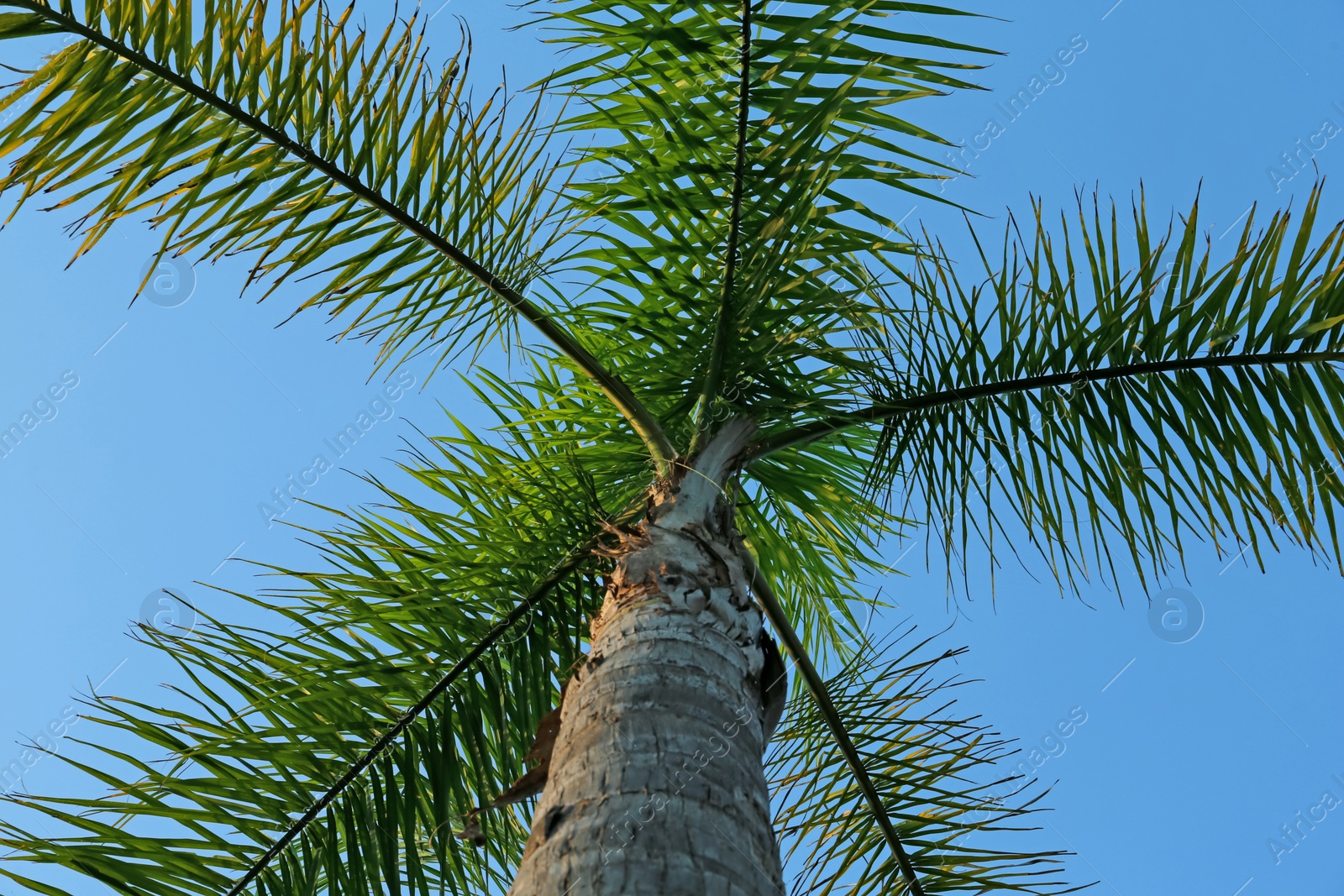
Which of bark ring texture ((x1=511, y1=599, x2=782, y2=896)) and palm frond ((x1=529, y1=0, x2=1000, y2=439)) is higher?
palm frond ((x1=529, y1=0, x2=1000, y2=439))

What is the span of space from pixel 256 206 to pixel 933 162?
6.39ft

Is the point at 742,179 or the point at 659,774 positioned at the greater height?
the point at 742,179

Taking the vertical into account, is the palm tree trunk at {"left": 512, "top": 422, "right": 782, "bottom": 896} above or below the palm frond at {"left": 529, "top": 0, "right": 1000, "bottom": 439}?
below

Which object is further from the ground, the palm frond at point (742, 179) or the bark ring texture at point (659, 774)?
the palm frond at point (742, 179)

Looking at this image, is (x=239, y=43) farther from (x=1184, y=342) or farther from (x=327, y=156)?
(x=1184, y=342)

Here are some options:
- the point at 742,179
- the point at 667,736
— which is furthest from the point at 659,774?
the point at 742,179

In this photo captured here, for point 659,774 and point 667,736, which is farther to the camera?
point 667,736

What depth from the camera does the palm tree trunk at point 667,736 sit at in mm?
1390

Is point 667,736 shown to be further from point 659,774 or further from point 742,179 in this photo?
point 742,179

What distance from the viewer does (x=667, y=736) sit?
1.68 meters

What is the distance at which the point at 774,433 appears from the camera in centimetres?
296

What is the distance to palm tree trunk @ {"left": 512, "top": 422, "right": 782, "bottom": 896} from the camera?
139cm

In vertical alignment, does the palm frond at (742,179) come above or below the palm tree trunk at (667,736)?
above

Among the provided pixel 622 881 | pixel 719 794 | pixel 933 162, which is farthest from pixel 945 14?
pixel 622 881
